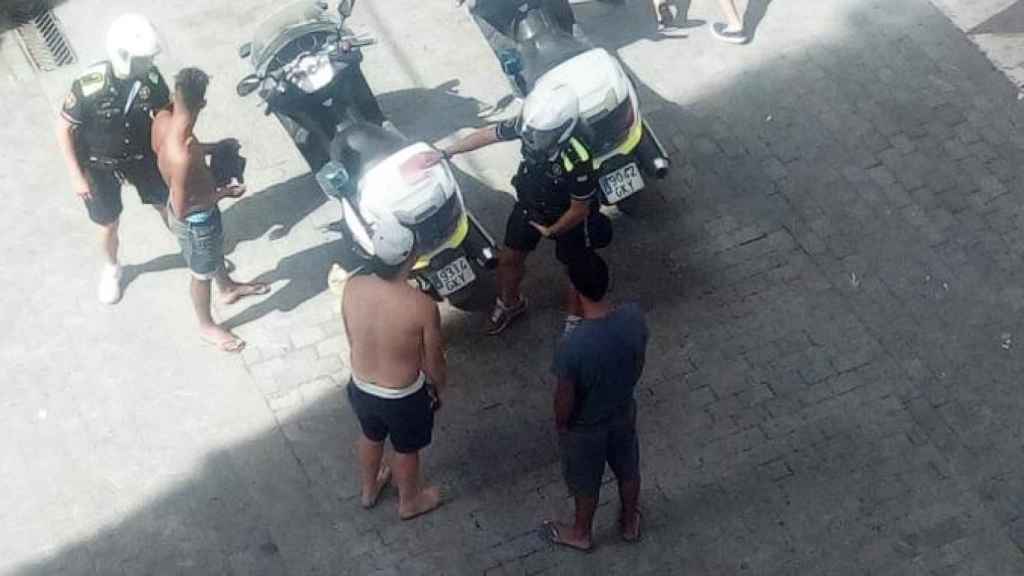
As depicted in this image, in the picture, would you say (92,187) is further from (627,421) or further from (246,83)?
(627,421)

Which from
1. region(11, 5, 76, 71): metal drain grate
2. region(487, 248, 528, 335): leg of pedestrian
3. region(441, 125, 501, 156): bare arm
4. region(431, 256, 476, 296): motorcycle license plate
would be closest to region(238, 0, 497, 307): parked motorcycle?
region(431, 256, 476, 296): motorcycle license plate

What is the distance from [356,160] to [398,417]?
217 cm

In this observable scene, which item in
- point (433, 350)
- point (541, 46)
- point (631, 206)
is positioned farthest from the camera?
point (631, 206)

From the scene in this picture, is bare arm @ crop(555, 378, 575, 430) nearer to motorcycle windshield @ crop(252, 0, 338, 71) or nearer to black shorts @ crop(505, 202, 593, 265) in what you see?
black shorts @ crop(505, 202, 593, 265)

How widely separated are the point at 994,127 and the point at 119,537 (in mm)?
6428

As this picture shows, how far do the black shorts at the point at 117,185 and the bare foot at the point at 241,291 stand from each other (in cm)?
71

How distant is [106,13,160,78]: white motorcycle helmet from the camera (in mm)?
7605

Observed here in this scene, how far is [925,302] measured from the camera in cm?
848

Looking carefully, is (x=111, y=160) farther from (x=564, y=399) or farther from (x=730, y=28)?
(x=730, y=28)

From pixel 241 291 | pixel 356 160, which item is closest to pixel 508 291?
pixel 356 160

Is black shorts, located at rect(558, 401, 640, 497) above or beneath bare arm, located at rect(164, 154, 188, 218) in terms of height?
beneath

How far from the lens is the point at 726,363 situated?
822 centimetres

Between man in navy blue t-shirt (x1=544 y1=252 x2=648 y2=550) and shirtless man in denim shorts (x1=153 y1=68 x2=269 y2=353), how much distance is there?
2.37 m

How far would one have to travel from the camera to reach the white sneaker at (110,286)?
875cm
